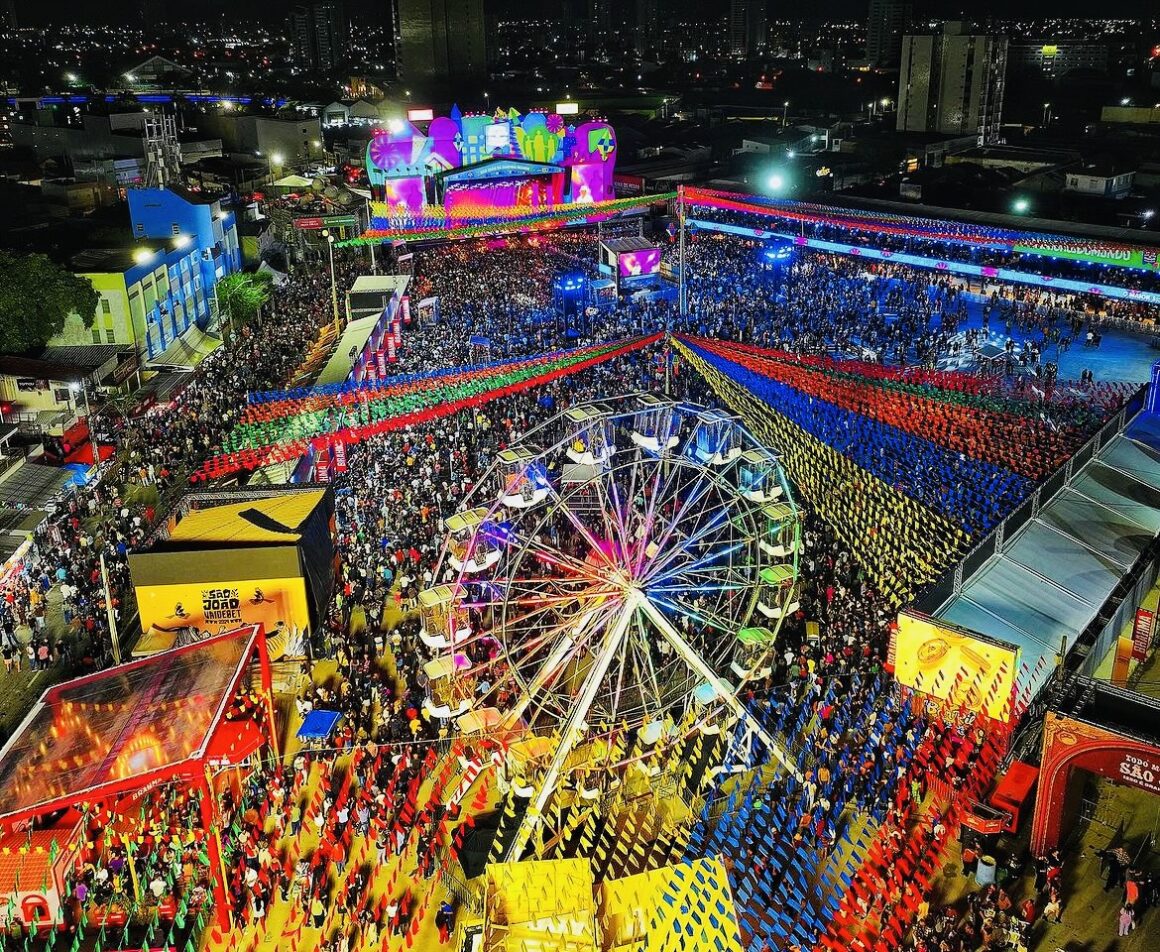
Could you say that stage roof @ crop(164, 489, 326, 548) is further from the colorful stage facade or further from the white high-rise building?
the white high-rise building

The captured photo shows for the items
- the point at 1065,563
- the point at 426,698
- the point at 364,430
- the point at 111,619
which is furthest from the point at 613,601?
the point at 364,430

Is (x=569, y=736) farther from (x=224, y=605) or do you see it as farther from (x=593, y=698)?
(x=224, y=605)

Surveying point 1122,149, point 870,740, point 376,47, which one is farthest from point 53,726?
point 376,47

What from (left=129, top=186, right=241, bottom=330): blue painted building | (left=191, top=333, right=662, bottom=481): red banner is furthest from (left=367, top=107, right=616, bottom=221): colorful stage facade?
(left=191, top=333, right=662, bottom=481): red banner

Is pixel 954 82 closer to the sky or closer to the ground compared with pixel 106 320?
closer to the sky

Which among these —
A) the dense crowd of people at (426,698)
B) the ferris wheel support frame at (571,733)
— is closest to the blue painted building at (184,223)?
the dense crowd of people at (426,698)

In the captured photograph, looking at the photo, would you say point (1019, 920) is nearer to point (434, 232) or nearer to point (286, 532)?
point (286, 532)
